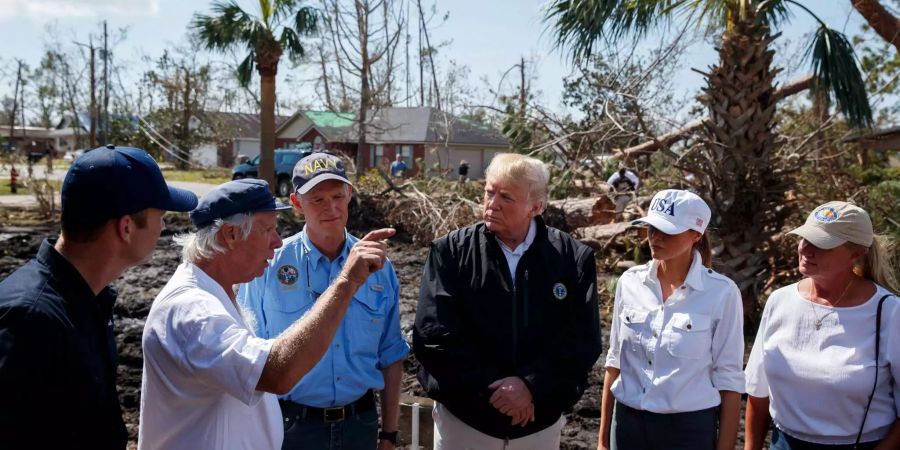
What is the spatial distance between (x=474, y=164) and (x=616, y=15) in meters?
36.6

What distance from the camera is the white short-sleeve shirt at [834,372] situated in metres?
2.73

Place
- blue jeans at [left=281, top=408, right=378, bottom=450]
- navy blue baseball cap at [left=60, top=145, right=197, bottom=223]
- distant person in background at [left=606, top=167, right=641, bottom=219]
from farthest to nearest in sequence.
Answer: distant person in background at [left=606, top=167, right=641, bottom=219] → blue jeans at [left=281, top=408, right=378, bottom=450] → navy blue baseball cap at [left=60, top=145, right=197, bottom=223]

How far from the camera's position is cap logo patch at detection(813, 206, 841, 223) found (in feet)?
9.37

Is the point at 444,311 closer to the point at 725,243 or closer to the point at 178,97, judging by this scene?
the point at 725,243

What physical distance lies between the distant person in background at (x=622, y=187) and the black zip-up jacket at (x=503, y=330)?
6.65 m

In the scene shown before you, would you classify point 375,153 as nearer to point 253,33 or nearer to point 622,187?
point 253,33

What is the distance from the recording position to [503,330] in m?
2.91

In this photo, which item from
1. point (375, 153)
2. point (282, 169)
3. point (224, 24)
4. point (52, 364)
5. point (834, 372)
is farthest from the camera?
point (375, 153)

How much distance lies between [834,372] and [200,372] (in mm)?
2306

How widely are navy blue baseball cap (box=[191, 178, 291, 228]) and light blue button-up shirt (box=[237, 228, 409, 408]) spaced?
0.74 metres

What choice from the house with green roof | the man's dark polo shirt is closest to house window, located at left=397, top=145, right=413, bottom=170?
the house with green roof

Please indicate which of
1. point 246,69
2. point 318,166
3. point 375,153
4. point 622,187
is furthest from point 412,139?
point 318,166

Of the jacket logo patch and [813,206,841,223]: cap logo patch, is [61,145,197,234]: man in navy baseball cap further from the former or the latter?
[813,206,841,223]: cap logo patch

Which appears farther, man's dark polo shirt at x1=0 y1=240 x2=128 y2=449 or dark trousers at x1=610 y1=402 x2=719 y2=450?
dark trousers at x1=610 y1=402 x2=719 y2=450
